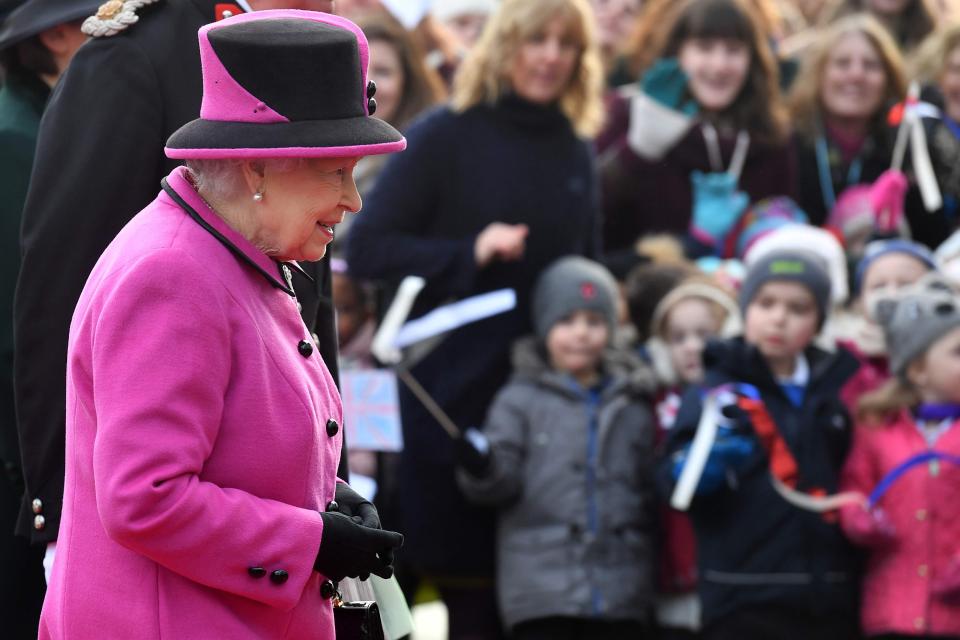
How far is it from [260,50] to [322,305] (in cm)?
97

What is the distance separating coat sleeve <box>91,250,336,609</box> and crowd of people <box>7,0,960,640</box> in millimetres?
2847

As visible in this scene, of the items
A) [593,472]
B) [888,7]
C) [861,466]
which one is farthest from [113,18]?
[888,7]

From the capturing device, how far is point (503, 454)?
5.54 metres

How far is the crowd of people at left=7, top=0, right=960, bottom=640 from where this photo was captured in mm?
5348

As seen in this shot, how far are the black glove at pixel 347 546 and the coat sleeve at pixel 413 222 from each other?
2953 mm

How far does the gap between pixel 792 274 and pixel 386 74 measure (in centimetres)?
193

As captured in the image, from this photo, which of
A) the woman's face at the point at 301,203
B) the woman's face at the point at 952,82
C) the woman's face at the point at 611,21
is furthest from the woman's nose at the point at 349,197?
the woman's face at the point at 611,21

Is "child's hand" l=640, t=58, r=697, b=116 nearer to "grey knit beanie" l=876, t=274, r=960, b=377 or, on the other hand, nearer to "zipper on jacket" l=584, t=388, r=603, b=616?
"grey knit beanie" l=876, t=274, r=960, b=377

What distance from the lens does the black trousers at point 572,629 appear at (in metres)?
5.51

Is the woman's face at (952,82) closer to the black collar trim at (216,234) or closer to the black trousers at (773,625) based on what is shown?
the black trousers at (773,625)

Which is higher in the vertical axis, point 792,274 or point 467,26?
point 467,26

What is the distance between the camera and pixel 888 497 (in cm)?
538

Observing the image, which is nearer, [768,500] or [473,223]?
[768,500]

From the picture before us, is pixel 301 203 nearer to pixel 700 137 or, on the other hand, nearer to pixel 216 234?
pixel 216 234
